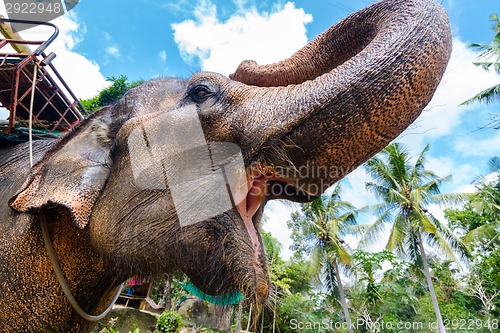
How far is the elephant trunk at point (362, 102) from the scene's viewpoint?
101 cm

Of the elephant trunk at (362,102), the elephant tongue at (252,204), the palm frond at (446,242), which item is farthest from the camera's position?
the palm frond at (446,242)

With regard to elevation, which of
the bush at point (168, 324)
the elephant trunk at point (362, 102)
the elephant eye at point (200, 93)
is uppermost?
the bush at point (168, 324)

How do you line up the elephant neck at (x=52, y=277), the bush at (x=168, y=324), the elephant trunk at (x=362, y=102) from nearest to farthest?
1. the elephant trunk at (x=362, y=102)
2. the elephant neck at (x=52, y=277)
3. the bush at (x=168, y=324)

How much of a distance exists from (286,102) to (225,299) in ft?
2.24

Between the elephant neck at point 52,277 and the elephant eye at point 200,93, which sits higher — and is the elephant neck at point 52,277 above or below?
below

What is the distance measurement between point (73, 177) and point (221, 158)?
549 mm

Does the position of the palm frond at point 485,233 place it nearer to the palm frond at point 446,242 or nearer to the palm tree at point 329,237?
the palm frond at point 446,242

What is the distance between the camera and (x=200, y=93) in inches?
55.0

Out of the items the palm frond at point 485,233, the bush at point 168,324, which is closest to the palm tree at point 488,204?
the palm frond at point 485,233

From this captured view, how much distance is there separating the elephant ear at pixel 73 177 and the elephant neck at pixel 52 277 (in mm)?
107

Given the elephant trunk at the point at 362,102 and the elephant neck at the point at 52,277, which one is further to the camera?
the elephant neck at the point at 52,277

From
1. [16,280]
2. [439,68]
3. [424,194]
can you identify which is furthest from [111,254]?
[424,194]

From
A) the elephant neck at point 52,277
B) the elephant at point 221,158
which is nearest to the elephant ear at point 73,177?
the elephant at point 221,158

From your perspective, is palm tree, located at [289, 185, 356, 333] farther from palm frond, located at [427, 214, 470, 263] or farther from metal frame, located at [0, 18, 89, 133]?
metal frame, located at [0, 18, 89, 133]
